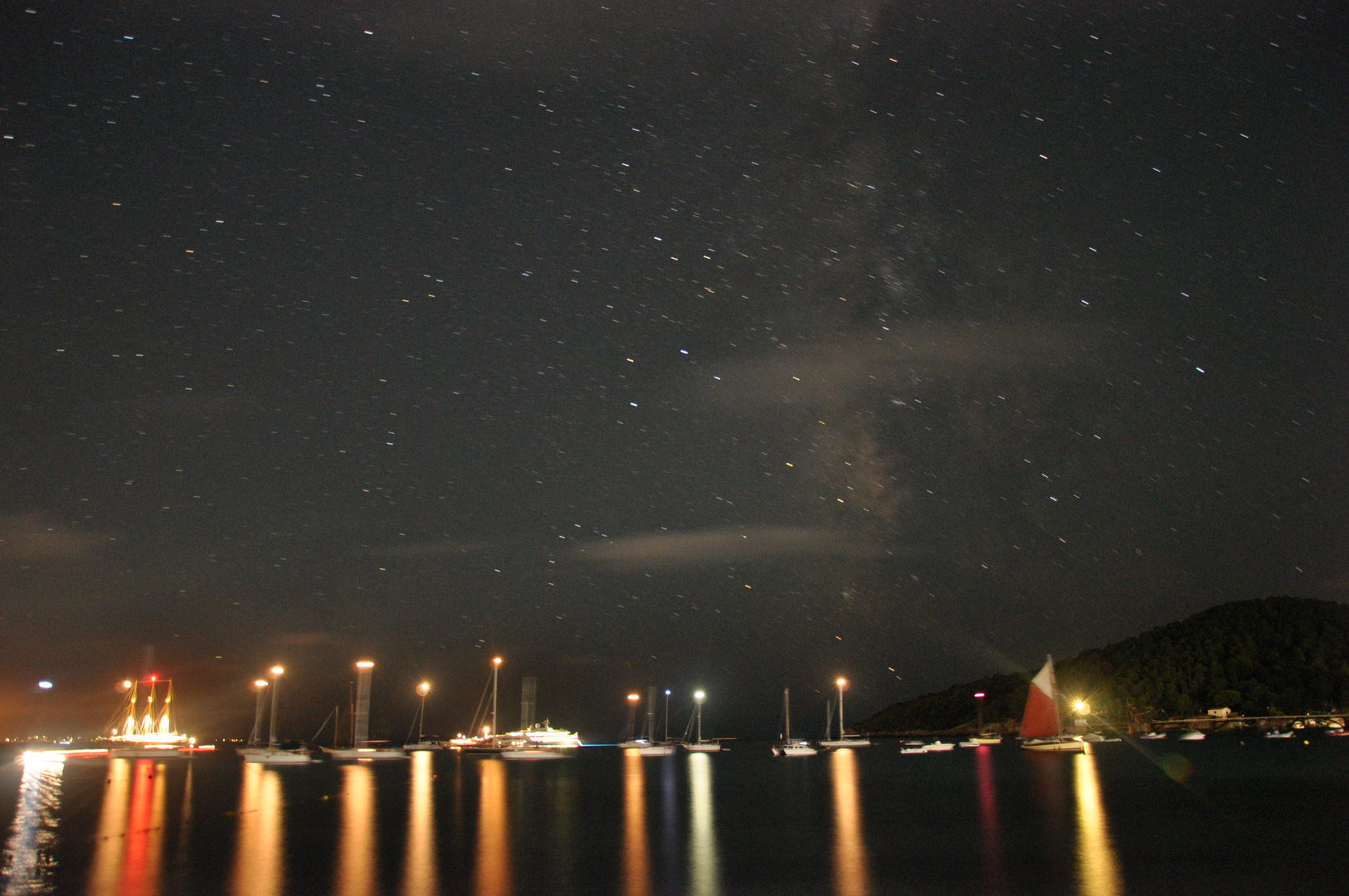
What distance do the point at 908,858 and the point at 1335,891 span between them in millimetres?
9787

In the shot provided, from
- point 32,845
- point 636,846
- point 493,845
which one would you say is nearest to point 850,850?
point 636,846

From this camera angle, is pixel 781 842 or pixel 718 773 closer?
pixel 781 842

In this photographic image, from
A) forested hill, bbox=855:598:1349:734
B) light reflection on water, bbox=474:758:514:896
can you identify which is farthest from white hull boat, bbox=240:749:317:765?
forested hill, bbox=855:598:1349:734

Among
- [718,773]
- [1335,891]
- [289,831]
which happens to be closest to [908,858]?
[1335,891]

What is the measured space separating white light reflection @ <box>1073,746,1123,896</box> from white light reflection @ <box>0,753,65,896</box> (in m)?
23.7

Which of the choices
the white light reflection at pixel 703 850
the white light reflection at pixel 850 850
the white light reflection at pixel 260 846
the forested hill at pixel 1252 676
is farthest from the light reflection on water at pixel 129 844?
the forested hill at pixel 1252 676

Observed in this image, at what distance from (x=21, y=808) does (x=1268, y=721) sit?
18408 cm

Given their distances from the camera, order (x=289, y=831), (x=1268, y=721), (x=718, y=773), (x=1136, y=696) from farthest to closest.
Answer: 1. (x=1136, y=696)
2. (x=1268, y=721)
3. (x=718, y=773)
4. (x=289, y=831)

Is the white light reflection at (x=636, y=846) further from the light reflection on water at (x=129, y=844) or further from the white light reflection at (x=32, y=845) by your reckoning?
the white light reflection at (x=32, y=845)

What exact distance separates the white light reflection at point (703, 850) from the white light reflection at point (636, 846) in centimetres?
115

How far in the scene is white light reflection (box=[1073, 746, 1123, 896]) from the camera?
2166 centimetres

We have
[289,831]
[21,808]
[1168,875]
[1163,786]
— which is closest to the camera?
[1168,875]

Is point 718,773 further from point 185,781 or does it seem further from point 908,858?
point 908,858

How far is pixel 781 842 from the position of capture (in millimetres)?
30469
